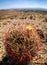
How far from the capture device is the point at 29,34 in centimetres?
926

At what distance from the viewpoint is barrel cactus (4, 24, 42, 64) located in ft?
30.2

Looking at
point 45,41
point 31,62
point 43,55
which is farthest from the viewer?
point 45,41

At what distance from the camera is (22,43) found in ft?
30.3

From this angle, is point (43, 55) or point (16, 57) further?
point (43, 55)

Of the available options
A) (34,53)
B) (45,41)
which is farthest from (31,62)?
(45,41)

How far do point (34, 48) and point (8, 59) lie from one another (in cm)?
168

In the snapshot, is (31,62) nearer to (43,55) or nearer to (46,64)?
(46,64)

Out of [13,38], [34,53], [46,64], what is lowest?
[46,64]

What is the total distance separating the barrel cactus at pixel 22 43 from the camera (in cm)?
922

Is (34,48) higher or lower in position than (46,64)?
higher

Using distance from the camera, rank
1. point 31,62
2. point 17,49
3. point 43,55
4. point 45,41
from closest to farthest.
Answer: point 17,49 < point 31,62 < point 43,55 < point 45,41

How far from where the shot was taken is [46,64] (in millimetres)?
10266

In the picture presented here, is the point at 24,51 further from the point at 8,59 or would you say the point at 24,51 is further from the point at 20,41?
the point at 8,59

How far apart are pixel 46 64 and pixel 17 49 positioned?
5.67 ft
